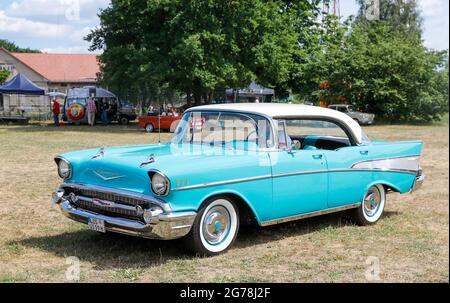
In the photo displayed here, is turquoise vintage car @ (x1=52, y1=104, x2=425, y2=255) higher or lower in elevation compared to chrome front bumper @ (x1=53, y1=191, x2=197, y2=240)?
higher

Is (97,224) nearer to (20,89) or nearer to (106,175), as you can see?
(106,175)

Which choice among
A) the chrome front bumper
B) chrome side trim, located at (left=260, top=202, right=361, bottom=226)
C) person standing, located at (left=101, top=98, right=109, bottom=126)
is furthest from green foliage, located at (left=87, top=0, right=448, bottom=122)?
the chrome front bumper

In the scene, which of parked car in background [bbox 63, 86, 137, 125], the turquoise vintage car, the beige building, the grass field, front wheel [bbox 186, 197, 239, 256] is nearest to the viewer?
the grass field

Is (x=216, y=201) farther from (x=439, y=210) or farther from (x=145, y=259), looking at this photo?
(x=439, y=210)

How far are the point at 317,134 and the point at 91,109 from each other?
26.2 meters

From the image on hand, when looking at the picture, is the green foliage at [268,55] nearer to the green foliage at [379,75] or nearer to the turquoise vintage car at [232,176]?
the green foliage at [379,75]

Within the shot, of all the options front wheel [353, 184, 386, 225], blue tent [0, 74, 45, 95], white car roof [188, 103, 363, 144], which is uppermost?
blue tent [0, 74, 45, 95]

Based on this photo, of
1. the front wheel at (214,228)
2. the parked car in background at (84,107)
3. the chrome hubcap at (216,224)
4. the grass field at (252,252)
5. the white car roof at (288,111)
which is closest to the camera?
the grass field at (252,252)

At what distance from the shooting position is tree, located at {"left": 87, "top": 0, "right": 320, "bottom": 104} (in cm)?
2703

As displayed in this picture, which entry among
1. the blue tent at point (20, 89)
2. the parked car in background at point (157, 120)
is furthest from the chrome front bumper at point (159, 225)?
the blue tent at point (20, 89)

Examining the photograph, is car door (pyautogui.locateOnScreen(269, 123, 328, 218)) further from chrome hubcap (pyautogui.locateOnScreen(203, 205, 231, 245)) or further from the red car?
the red car

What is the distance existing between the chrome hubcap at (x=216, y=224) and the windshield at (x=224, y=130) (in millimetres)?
952

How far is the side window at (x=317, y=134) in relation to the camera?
6.85 m

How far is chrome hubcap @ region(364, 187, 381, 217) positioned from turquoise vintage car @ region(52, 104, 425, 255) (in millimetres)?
13
